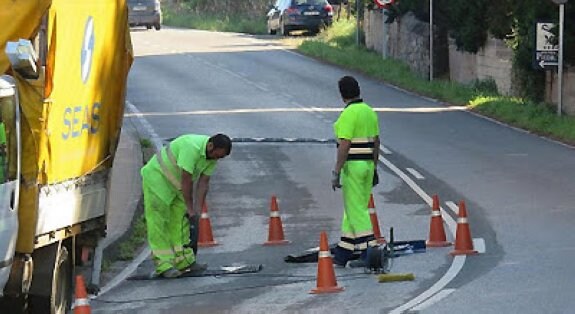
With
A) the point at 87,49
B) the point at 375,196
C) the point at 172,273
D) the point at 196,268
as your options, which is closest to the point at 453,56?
the point at 375,196

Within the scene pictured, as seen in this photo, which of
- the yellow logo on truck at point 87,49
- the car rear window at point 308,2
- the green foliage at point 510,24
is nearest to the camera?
the yellow logo on truck at point 87,49

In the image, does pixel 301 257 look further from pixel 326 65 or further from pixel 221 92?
pixel 326 65

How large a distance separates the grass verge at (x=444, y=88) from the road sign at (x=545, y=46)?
0.88m

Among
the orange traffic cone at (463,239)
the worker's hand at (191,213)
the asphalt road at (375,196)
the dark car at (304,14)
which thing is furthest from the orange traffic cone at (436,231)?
the dark car at (304,14)

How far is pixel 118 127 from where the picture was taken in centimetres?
1405

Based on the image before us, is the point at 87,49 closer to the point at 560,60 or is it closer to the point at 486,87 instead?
the point at 560,60

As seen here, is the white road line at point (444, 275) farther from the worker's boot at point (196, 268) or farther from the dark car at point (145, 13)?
the dark car at point (145, 13)

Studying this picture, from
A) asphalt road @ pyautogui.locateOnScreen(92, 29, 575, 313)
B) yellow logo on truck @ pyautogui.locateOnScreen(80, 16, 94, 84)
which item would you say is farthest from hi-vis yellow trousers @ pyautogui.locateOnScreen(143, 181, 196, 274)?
yellow logo on truck @ pyautogui.locateOnScreen(80, 16, 94, 84)

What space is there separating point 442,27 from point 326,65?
4742 mm

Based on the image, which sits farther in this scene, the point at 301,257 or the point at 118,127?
the point at 301,257

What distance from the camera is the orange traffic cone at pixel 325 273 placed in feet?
45.3

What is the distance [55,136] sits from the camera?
38.8ft

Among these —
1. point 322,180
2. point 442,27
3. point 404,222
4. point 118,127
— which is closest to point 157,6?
point 442,27

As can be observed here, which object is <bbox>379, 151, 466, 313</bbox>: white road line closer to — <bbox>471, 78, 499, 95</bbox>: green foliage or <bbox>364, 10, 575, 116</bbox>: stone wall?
<bbox>364, 10, 575, 116</bbox>: stone wall
